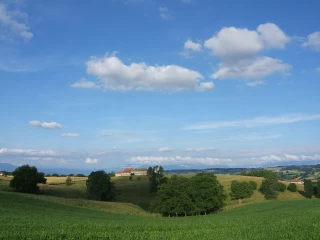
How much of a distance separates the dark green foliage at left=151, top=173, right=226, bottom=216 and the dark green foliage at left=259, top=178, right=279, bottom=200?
117 feet

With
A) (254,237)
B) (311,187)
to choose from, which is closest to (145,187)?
(311,187)

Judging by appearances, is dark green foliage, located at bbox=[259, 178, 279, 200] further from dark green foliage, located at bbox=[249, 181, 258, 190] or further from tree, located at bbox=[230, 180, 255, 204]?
tree, located at bbox=[230, 180, 255, 204]

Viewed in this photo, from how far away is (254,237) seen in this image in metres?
14.2

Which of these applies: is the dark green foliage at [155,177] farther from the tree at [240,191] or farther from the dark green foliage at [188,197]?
the dark green foliage at [188,197]

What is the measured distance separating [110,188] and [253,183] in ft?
191

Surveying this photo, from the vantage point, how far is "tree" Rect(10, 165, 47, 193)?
8589cm

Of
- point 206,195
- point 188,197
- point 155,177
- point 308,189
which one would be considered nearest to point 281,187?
point 308,189

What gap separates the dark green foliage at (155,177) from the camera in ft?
402

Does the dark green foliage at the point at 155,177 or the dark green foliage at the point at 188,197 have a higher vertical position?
the dark green foliage at the point at 155,177

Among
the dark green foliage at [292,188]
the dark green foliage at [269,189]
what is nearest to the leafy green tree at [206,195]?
the dark green foliage at [269,189]

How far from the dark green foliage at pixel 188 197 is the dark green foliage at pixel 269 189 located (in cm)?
3555

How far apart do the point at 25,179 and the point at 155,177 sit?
51.0 m

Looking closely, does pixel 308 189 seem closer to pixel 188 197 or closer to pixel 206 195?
pixel 206 195

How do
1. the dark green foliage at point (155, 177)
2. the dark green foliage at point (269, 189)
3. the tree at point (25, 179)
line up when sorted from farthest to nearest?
the dark green foliage at point (155, 177) → the dark green foliage at point (269, 189) → the tree at point (25, 179)
